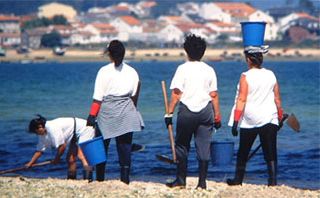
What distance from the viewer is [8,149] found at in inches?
785

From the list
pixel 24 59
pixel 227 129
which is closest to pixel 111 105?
pixel 227 129

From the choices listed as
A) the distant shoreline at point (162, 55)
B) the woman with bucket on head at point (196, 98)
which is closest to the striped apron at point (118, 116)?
the woman with bucket on head at point (196, 98)

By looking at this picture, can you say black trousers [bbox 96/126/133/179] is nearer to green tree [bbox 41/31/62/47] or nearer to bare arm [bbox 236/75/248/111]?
bare arm [bbox 236/75/248/111]

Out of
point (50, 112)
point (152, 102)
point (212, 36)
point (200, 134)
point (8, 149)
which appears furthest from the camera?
point (212, 36)

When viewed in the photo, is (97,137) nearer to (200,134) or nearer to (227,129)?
(200,134)

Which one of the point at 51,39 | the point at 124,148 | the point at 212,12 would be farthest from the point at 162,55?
the point at 124,148

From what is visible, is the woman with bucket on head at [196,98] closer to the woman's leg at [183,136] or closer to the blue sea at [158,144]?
the woman's leg at [183,136]

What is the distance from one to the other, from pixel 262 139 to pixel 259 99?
0.49m

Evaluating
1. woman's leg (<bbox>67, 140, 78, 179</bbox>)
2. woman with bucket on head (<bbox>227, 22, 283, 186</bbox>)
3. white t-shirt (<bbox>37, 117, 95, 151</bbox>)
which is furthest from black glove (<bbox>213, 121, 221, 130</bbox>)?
woman's leg (<bbox>67, 140, 78, 179</bbox>)

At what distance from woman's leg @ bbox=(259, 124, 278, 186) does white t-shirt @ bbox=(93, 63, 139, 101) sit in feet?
5.09

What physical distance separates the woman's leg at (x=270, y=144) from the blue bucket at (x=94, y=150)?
1810 mm

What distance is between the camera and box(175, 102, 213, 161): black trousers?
10.2 meters

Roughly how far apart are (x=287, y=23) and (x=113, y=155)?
Answer: 151063mm

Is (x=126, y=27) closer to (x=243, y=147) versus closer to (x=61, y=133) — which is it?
(x=61, y=133)
